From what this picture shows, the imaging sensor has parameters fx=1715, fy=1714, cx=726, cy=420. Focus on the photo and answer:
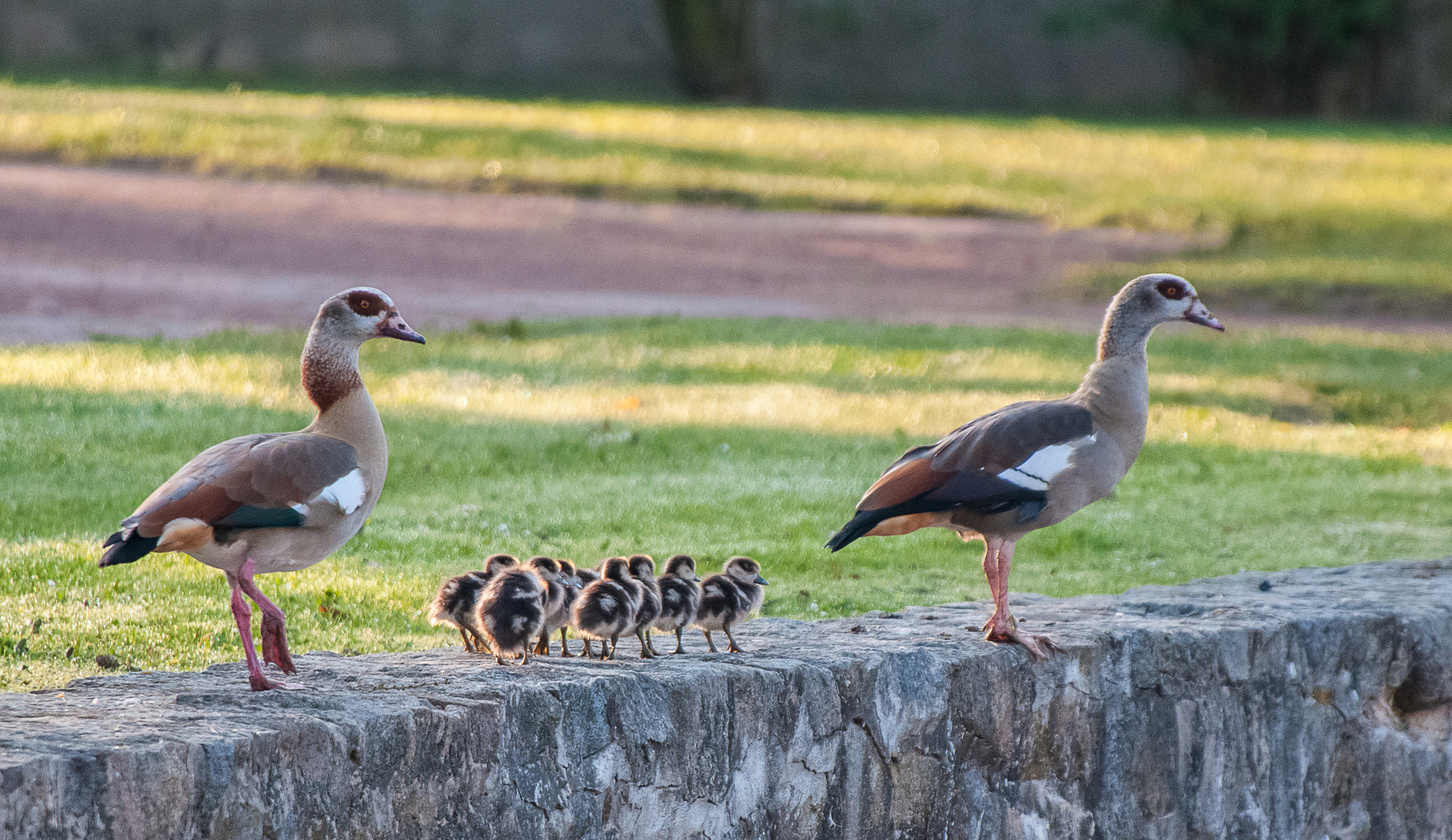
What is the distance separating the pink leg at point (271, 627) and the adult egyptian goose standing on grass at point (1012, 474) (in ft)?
5.17

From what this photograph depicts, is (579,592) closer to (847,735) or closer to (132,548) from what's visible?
(847,735)

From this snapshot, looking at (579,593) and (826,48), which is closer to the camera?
(579,593)

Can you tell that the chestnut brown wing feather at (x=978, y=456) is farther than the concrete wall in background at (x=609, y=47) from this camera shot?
No

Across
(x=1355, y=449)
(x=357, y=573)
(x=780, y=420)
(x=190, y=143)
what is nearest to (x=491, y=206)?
(x=190, y=143)

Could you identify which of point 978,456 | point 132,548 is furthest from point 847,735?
point 132,548

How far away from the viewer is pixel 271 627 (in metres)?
4.71

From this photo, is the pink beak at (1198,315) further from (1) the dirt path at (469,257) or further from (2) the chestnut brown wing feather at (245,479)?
(1) the dirt path at (469,257)

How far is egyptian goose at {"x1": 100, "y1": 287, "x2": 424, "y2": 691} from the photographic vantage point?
14.6 ft

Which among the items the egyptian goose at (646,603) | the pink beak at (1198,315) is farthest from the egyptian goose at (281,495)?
the pink beak at (1198,315)

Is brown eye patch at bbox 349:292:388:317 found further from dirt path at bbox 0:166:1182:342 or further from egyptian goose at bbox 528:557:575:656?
dirt path at bbox 0:166:1182:342

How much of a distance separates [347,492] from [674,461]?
4346 mm

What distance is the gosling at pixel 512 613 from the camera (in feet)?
15.9

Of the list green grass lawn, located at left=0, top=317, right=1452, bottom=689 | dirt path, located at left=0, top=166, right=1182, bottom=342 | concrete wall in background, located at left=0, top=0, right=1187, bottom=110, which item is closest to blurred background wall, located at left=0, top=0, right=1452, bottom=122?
concrete wall in background, located at left=0, top=0, right=1187, bottom=110

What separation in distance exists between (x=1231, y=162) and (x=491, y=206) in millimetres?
9994
